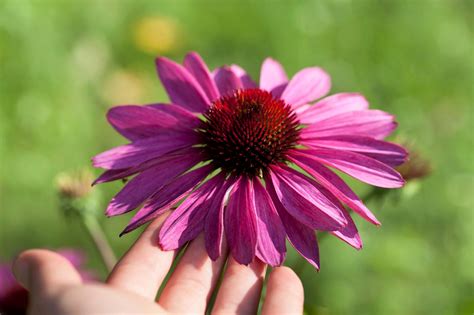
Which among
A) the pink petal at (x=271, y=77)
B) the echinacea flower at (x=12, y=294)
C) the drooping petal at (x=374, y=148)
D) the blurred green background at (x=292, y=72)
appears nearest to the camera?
the drooping petal at (x=374, y=148)

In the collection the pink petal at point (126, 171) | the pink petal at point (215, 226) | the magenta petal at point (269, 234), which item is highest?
the pink petal at point (126, 171)

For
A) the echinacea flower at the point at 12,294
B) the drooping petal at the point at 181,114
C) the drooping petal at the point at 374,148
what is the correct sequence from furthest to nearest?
the echinacea flower at the point at 12,294, the drooping petal at the point at 181,114, the drooping petal at the point at 374,148

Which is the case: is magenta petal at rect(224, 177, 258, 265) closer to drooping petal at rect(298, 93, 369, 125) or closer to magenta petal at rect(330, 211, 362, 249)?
magenta petal at rect(330, 211, 362, 249)

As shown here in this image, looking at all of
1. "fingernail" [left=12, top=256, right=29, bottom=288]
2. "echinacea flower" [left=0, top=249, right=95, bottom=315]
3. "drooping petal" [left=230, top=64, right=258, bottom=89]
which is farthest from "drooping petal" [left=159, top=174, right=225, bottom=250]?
"echinacea flower" [left=0, top=249, right=95, bottom=315]

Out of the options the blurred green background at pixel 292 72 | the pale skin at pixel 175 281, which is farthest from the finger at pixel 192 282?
the blurred green background at pixel 292 72

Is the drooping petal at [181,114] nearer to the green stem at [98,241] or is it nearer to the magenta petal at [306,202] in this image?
the magenta petal at [306,202]

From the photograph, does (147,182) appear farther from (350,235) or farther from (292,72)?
(292,72)

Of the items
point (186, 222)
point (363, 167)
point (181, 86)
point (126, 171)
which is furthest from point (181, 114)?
point (363, 167)
